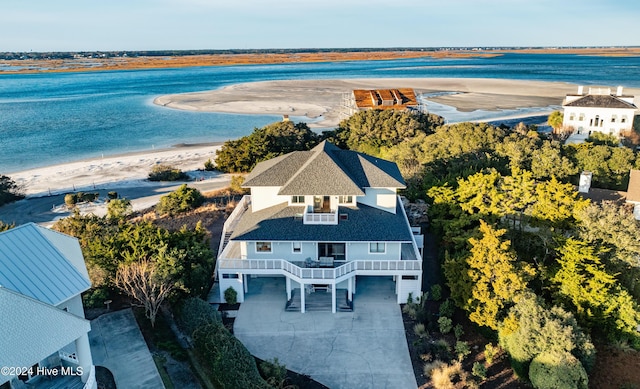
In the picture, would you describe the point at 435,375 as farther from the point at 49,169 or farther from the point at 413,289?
the point at 49,169

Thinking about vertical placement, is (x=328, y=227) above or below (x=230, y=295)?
above

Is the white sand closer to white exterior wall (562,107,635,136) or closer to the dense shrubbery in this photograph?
the dense shrubbery

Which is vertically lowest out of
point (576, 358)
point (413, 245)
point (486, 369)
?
point (486, 369)

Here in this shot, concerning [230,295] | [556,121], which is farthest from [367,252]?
[556,121]

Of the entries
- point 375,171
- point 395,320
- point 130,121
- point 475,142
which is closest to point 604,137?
point 475,142

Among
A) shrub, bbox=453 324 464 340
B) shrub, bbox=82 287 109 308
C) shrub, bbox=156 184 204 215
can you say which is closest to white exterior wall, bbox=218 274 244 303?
shrub, bbox=82 287 109 308

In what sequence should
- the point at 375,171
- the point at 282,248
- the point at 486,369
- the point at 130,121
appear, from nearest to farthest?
the point at 486,369, the point at 282,248, the point at 375,171, the point at 130,121

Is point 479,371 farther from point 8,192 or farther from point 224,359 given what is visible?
point 8,192
